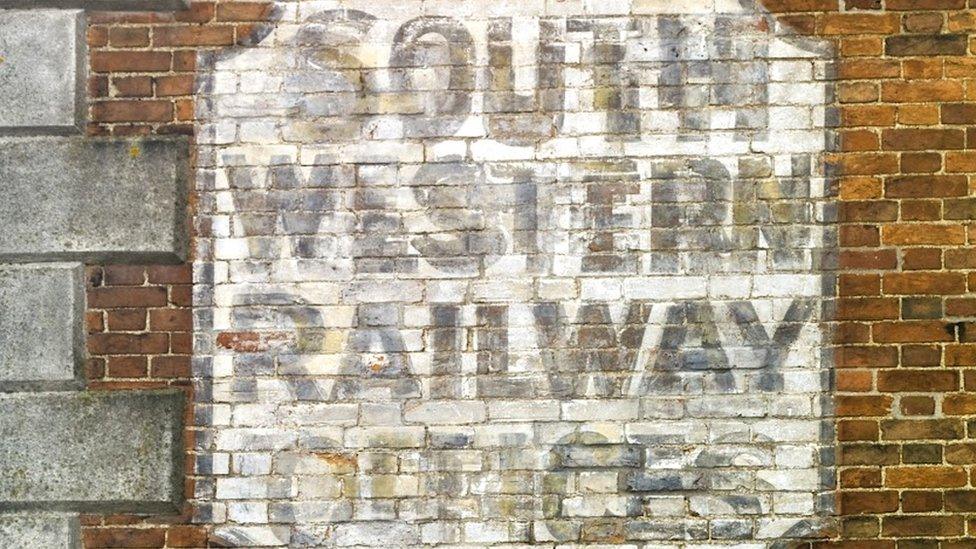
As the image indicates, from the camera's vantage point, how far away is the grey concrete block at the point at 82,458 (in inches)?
111

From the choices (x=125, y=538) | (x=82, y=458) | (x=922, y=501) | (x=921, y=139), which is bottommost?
(x=125, y=538)

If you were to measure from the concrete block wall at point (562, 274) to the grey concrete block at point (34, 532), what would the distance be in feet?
0.29

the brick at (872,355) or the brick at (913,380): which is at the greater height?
the brick at (872,355)

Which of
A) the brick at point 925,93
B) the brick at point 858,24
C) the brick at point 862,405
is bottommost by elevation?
the brick at point 862,405

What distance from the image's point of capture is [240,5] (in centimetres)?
291

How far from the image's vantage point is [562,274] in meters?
2.86

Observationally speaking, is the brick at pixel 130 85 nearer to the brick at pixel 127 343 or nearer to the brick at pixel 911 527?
the brick at pixel 127 343

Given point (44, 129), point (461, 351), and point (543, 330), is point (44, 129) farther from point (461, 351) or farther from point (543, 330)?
point (543, 330)

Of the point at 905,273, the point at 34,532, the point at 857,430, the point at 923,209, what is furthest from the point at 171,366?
the point at 923,209

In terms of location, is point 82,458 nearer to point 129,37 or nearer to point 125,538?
point 125,538

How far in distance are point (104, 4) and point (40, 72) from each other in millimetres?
321

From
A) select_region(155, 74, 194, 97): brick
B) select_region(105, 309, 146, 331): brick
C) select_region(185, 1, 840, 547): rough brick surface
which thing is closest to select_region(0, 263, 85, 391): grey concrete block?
select_region(105, 309, 146, 331): brick

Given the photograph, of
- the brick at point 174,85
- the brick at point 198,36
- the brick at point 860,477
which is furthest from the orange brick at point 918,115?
the brick at point 174,85

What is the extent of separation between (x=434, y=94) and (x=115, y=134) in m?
1.12
